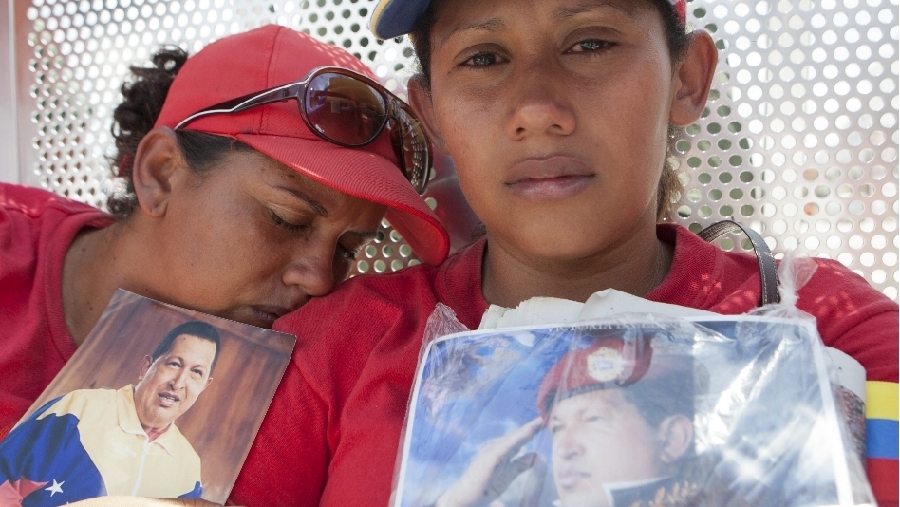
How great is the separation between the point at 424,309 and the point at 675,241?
0.41m

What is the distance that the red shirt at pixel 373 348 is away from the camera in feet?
3.32

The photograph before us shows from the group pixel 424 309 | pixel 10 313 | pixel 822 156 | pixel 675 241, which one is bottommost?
pixel 10 313

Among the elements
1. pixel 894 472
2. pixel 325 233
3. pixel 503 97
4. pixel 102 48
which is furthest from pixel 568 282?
pixel 102 48

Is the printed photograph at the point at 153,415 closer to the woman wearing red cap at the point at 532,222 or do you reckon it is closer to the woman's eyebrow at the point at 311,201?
the woman wearing red cap at the point at 532,222

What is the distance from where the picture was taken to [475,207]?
3.74 ft

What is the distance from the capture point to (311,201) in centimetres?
130

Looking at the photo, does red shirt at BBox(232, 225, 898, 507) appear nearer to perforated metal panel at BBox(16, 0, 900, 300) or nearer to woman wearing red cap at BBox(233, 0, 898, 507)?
woman wearing red cap at BBox(233, 0, 898, 507)

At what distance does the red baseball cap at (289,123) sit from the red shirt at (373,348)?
15 centimetres

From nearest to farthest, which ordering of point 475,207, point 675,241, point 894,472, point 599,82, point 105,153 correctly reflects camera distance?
point 894,472, point 599,82, point 475,207, point 675,241, point 105,153

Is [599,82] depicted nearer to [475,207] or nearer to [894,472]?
[475,207]

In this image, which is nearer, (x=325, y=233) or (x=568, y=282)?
(x=568, y=282)

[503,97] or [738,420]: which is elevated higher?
[503,97]

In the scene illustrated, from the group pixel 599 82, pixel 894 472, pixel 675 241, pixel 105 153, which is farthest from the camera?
pixel 105 153

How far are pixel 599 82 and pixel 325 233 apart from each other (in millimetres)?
538
